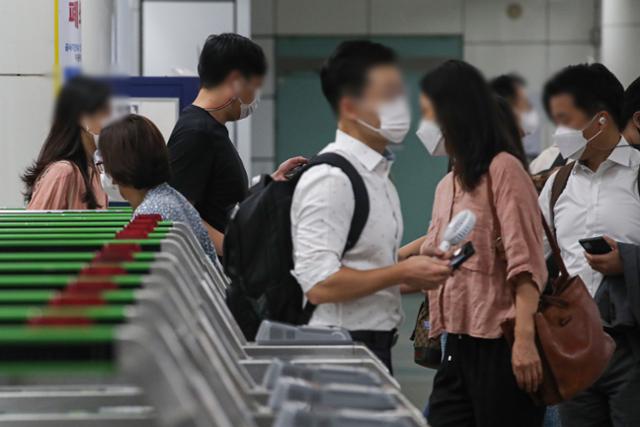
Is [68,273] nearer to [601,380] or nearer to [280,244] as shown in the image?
[280,244]

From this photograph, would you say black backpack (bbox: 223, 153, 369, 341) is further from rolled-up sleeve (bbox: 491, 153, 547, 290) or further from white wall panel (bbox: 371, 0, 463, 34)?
white wall panel (bbox: 371, 0, 463, 34)

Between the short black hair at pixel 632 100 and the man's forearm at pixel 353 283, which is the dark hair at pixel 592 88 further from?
the man's forearm at pixel 353 283

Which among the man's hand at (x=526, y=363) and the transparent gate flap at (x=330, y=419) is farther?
the man's hand at (x=526, y=363)

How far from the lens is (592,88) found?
14.2 feet

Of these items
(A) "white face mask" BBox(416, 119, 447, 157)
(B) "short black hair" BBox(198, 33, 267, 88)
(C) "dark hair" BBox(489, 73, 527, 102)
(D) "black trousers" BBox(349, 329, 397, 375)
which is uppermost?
(B) "short black hair" BBox(198, 33, 267, 88)

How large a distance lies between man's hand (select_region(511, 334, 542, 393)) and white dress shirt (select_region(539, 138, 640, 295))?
3.02ft

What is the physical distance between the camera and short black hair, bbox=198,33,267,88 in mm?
4637

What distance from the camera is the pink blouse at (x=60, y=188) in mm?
4758

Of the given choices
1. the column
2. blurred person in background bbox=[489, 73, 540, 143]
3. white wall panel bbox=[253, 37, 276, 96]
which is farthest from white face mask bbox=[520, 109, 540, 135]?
white wall panel bbox=[253, 37, 276, 96]

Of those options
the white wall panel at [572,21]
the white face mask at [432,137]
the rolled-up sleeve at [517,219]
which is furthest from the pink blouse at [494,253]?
the white wall panel at [572,21]

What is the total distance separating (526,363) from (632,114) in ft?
5.11

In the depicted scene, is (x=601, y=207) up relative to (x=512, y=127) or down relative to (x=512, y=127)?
down

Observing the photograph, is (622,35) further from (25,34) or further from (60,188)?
(60,188)

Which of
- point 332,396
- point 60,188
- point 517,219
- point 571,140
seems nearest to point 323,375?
point 332,396
